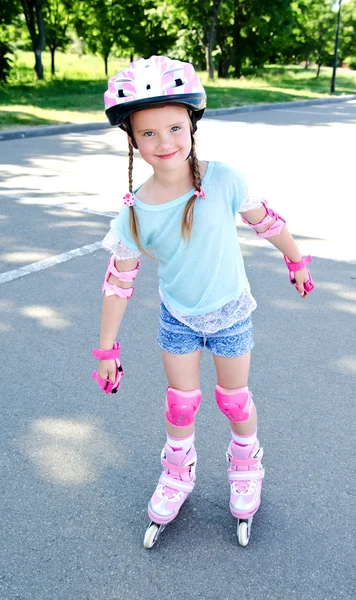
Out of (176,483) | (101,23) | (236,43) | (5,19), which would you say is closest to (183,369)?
(176,483)

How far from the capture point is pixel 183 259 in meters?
2.05

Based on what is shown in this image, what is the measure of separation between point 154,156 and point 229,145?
31.3 feet

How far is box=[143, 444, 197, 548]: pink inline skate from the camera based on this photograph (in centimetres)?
227

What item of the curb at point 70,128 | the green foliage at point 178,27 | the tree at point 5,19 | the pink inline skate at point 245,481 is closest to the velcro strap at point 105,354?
the pink inline skate at point 245,481

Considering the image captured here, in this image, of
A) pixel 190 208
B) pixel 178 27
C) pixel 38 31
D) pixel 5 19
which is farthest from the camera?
pixel 178 27

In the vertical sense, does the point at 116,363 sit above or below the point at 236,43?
above

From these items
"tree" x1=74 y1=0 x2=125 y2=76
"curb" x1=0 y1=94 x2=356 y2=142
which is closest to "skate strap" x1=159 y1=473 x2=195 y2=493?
"curb" x1=0 y1=94 x2=356 y2=142

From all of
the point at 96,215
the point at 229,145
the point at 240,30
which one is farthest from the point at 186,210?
the point at 240,30

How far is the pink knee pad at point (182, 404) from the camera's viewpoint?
7.31 feet

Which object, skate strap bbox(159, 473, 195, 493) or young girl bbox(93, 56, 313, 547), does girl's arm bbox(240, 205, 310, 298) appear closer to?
young girl bbox(93, 56, 313, 547)

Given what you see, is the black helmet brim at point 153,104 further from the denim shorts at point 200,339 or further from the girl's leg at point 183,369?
the girl's leg at point 183,369

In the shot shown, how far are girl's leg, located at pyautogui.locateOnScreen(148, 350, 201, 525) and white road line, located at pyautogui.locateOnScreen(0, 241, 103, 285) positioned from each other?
263cm

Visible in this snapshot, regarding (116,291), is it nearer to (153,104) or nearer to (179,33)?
(153,104)

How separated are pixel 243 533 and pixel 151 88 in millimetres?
1499
